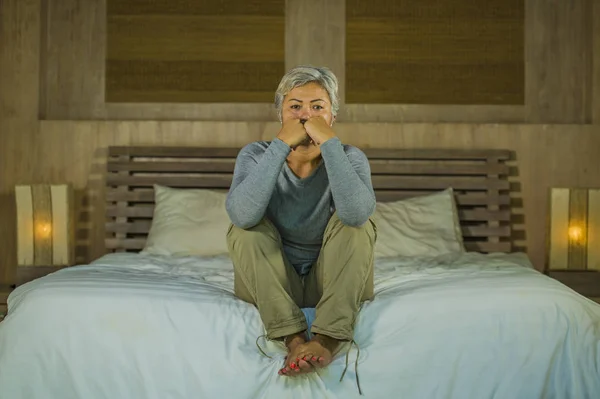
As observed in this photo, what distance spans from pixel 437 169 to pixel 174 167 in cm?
137

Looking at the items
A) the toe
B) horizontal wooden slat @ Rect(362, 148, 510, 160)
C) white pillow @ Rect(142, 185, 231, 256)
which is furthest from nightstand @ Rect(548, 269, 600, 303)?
the toe

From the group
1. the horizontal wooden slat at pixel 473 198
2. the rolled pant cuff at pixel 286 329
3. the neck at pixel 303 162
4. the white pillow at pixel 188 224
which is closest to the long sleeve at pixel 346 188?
the neck at pixel 303 162

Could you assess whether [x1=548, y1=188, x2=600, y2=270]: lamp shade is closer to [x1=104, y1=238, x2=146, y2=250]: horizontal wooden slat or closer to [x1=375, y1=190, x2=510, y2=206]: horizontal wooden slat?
[x1=375, y1=190, x2=510, y2=206]: horizontal wooden slat

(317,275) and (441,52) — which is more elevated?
(441,52)

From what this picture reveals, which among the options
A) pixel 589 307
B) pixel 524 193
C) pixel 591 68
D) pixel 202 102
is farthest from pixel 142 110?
pixel 589 307

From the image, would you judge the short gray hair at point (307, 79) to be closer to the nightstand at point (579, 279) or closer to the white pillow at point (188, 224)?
the white pillow at point (188, 224)

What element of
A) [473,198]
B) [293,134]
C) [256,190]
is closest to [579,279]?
[473,198]

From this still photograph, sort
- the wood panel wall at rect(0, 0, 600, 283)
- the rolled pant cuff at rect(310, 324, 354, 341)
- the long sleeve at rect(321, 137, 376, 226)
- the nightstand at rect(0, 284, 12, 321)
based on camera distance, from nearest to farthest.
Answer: the rolled pant cuff at rect(310, 324, 354, 341)
the long sleeve at rect(321, 137, 376, 226)
the nightstand at rect(0, 284, 12, 321)
the wood panel wall at rect(0, 0, 600, 283)

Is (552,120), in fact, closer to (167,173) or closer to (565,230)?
(565,230)

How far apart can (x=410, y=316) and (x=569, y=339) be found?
44 centimetres

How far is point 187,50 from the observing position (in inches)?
180

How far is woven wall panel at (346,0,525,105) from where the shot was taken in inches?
180

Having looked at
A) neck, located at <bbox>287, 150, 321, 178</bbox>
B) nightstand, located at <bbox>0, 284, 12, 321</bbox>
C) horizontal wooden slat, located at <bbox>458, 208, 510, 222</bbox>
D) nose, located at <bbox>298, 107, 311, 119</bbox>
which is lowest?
nightstand, located at <bbox>0, 284, 12, 321</bbox>

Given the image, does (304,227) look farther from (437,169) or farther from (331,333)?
(437,169)
